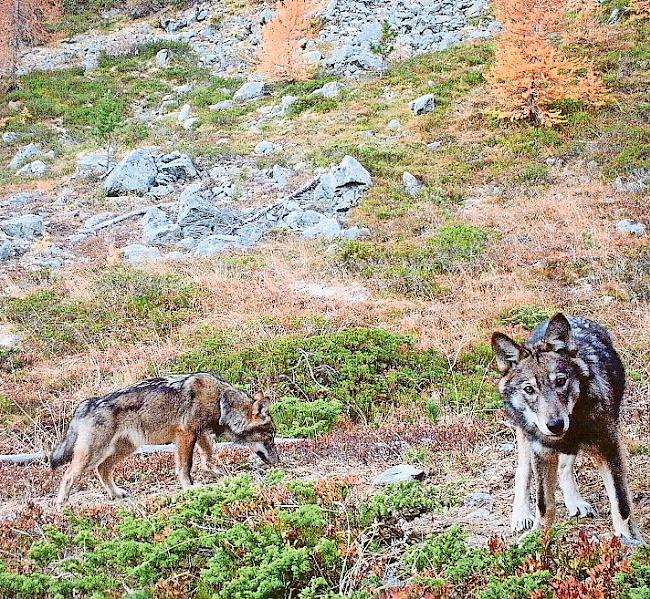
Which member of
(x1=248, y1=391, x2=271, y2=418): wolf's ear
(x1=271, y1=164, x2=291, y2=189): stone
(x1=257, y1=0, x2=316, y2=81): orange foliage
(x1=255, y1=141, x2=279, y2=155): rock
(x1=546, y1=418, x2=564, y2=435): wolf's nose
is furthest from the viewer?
(x1=257, y1=0, x2=316, y2=81): orange foliage

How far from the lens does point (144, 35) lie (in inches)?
1665

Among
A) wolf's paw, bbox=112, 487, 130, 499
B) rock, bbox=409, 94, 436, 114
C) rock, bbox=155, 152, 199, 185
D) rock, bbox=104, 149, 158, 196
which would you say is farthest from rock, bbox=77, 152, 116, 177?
wolf's paw, bbox=112, 487, 130, 499

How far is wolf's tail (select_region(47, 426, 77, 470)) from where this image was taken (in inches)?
249

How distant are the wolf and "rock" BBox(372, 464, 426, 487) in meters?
1.55

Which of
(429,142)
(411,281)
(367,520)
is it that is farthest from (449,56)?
(367,520)

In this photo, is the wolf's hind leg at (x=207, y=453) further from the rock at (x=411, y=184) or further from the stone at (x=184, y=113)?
the stone at (x=184, y=113)

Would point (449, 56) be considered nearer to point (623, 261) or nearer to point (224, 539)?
point (623, 261)

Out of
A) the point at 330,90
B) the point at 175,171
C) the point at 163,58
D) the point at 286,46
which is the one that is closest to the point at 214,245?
the point at 175,171

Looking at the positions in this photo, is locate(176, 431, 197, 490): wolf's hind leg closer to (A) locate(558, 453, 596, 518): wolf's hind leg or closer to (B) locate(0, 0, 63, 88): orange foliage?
(A) locate(558, 453, 596, 518): wolf's hind leg

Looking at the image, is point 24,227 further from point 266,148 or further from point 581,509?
point 581,509

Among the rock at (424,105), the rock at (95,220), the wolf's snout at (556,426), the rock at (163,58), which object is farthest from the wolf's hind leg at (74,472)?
the rock at (163,58)

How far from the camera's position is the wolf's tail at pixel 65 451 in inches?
249

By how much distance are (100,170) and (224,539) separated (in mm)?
24179

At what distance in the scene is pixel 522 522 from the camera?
14.4 ft
